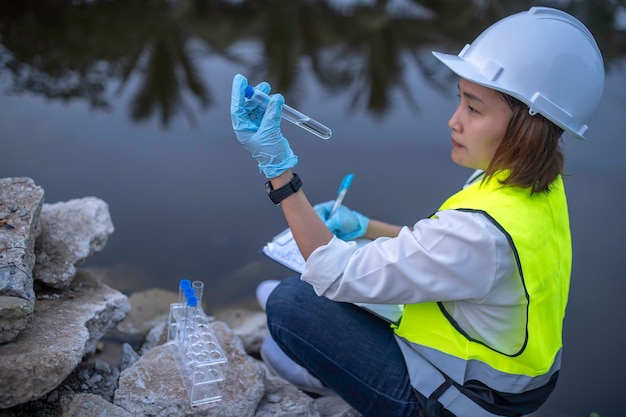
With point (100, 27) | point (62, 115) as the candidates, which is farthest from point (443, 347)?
point (100, 27)

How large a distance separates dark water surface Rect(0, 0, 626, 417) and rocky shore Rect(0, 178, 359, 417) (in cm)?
64

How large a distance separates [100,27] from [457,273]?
3886 millimetres

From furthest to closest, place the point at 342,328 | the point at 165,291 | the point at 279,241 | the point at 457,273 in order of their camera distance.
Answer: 1. the point at 165,291
2. the point at 279,241
3. the point at 342,328
4. the point at 457,273

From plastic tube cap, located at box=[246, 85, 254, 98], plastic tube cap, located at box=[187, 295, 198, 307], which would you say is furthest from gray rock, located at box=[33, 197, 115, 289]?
plastic tube cap, located at box=[246, 85, 254, 98]

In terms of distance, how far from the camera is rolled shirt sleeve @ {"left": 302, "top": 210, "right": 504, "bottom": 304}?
132 centimetres

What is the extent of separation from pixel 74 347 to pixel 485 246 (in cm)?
101

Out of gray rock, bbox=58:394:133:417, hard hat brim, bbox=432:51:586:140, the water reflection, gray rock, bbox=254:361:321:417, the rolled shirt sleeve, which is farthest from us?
the water reflection

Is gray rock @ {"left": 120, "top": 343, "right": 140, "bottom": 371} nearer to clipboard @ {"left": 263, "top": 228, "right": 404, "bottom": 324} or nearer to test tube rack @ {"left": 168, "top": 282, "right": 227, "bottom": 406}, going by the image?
test tube rack @ {"left": 168, "top": 282, "right": 227, "bottom": 406}

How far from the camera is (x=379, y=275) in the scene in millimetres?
1390

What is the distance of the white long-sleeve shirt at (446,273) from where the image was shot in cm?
132

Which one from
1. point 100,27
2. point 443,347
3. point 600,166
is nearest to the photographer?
point 443,347

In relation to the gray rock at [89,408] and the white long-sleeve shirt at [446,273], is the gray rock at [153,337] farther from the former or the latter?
the white long-sleeve shirt at [446,273]

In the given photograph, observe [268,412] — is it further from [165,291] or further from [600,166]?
[600,166]

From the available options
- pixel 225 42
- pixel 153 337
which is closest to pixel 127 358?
pixel 153 337
